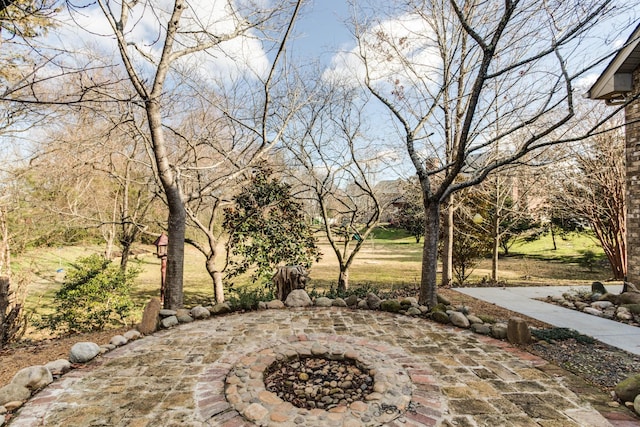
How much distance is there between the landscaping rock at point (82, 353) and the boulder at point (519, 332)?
188 inches

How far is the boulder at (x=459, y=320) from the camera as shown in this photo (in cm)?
439

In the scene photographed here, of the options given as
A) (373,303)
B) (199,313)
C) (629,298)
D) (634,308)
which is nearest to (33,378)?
(199,313)

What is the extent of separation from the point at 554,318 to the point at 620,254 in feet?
22.2

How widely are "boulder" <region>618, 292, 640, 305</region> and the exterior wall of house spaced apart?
64 cm

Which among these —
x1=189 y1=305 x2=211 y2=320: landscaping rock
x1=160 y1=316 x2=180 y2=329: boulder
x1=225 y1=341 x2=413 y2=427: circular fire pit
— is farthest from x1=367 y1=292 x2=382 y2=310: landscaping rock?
x1=160 y1=316 x2=180 y2=329: boulder

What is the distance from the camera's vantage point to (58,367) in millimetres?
3053

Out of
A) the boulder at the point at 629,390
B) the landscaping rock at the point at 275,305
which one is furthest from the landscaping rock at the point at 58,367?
the boulder at the point at 629,390

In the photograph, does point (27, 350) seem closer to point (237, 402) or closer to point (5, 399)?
point (5, 399)

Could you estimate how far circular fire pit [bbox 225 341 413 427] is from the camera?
2.41 meters

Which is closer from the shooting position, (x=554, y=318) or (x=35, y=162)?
(x=554, y=318)

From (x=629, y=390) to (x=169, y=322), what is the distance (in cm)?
502

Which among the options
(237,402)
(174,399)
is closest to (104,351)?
(174,399)

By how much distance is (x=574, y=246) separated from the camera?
53.7ft

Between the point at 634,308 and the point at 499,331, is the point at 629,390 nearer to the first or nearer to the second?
the point at 499,331
